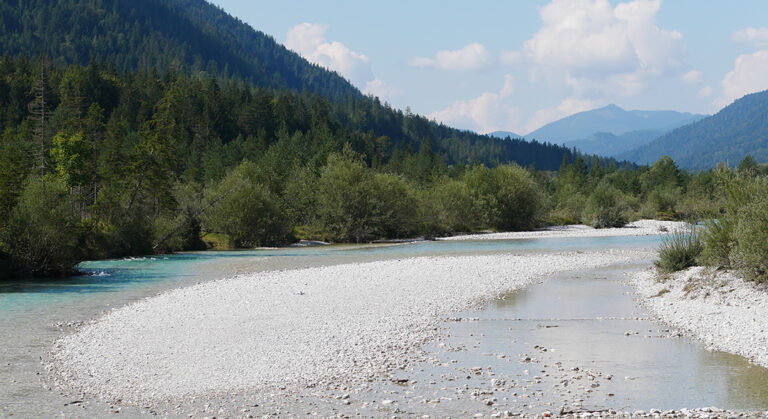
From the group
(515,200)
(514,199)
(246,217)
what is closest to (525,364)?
(246,217)

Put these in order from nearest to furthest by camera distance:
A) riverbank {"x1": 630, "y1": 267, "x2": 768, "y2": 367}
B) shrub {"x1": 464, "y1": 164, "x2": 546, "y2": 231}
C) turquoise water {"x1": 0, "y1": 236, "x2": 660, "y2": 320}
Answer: riverbank {"x1": 630, "y1": 267, "x2": 768, "y2": 367} → turquoise water {"x1": 0, "y1": 236, "x2": 660, "y2": 320} → shrub {"x1": 464, "y1": 164, "x2": 546, "y2": 231}

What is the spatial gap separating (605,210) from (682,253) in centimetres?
7254

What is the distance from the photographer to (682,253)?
28078 millimetres

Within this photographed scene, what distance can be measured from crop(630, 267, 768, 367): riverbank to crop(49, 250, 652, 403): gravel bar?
647 centimetres

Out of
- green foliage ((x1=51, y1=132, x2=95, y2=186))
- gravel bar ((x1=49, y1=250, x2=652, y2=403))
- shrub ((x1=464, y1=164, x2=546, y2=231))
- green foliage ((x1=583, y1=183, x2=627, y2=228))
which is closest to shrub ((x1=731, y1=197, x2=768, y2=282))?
gravel bar ((x1=49, y1=250, x2=652, y2=403))

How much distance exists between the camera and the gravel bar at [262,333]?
1329 centimetres

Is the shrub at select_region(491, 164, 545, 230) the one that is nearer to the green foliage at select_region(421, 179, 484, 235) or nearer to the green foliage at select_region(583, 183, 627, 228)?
the green foliage at select_region(421, 179, 484, 235)

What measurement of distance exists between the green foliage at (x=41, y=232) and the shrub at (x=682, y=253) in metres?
29.6

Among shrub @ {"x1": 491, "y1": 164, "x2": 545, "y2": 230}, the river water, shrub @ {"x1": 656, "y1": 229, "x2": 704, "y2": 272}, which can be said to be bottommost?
the river water

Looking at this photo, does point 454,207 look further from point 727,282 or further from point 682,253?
point 727,282

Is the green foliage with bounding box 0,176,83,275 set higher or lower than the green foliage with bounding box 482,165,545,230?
lower

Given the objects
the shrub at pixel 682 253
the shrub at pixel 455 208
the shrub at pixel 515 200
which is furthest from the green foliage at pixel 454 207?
the shrub at pixel 682 253

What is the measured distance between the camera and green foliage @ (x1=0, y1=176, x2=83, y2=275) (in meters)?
32.3

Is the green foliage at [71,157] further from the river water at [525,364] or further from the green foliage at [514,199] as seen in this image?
the green foliage at [514,199]
